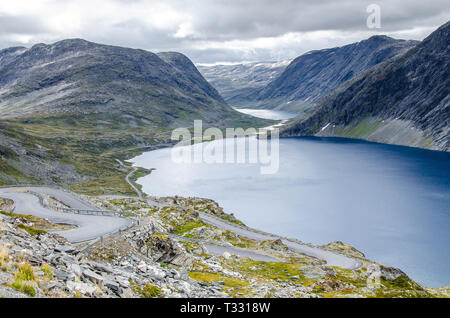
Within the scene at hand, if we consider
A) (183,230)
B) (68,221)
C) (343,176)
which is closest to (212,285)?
(68,221)

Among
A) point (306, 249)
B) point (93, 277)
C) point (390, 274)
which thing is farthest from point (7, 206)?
point (390, 274)

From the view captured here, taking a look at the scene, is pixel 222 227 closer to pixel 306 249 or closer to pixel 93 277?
pixel 306 249

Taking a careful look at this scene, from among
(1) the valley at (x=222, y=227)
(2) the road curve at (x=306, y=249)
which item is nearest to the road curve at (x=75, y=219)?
(1) the valley at (x=222, y=227)

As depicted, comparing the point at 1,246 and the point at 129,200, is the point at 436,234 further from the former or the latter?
the point at 1,246

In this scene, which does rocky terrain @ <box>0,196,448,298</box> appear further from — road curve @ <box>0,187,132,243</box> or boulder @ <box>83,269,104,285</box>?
road curve @ <box>0,187,132,243</box>

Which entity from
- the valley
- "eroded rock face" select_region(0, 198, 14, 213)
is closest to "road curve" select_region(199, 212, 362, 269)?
the valley
